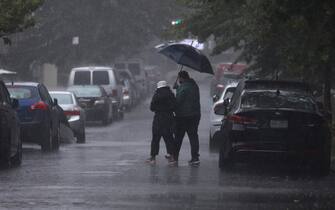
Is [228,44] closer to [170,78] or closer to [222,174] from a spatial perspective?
[222,174]

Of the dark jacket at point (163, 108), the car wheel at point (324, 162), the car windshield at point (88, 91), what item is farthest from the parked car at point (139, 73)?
the car wheel at point (324, 162)

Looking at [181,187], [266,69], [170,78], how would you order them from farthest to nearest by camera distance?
[170,78] < [266,69] < [181,187]

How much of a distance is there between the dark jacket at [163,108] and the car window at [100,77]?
2084 centimetres

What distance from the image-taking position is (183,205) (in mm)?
12562

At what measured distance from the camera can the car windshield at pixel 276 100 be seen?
16984mm

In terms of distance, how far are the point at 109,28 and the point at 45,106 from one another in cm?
3127

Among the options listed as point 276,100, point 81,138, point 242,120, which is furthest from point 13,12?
point 81,138

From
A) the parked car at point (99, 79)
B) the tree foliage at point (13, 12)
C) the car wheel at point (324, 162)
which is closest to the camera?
the car wheel at point (324, 162)

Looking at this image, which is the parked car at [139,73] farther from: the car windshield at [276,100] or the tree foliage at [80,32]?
the car windshield at [276,100]

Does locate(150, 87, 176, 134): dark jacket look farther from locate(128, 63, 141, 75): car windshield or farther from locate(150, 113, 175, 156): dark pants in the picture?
locate(128, 63, 141, 75): car windshield

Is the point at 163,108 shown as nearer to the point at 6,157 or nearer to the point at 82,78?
the point at 6,157

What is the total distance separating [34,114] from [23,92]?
757 mm

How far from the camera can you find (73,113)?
29.1 m

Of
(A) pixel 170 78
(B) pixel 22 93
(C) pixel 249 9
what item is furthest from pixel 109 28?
(C) pixel 249 9
